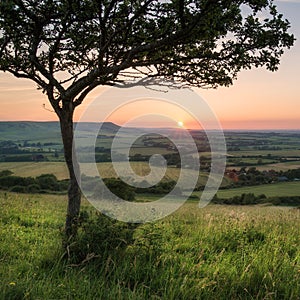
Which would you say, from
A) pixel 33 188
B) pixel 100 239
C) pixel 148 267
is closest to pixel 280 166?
pixel 33 188

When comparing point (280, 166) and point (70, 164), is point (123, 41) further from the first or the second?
point (280, 166)

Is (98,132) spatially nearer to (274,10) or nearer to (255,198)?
(274,10)

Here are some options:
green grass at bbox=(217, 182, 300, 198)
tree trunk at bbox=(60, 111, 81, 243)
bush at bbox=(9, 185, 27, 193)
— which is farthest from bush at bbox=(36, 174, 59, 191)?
tree trunk at bbox=(60, 111, 81, 243)

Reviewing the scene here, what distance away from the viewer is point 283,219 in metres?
12.7

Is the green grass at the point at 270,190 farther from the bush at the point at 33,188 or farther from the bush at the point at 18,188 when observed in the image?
the bush at the point at 18,188

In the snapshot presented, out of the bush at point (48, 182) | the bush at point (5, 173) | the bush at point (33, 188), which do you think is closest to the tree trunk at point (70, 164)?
the bush at point (33, 188)

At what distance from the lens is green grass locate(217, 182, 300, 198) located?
46.4m

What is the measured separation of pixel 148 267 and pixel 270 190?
152 feet

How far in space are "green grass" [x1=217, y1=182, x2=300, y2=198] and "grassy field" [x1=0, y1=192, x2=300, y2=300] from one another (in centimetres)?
3701

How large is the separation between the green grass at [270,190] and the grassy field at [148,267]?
37013 mm

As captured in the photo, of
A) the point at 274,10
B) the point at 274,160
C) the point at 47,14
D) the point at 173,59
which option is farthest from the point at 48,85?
the point at 274,160

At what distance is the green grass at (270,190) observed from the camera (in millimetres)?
46375

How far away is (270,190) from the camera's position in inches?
1961

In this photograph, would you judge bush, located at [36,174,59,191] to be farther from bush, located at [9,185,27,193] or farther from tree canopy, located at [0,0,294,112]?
tree canopy, located at [0,0,294,112]
